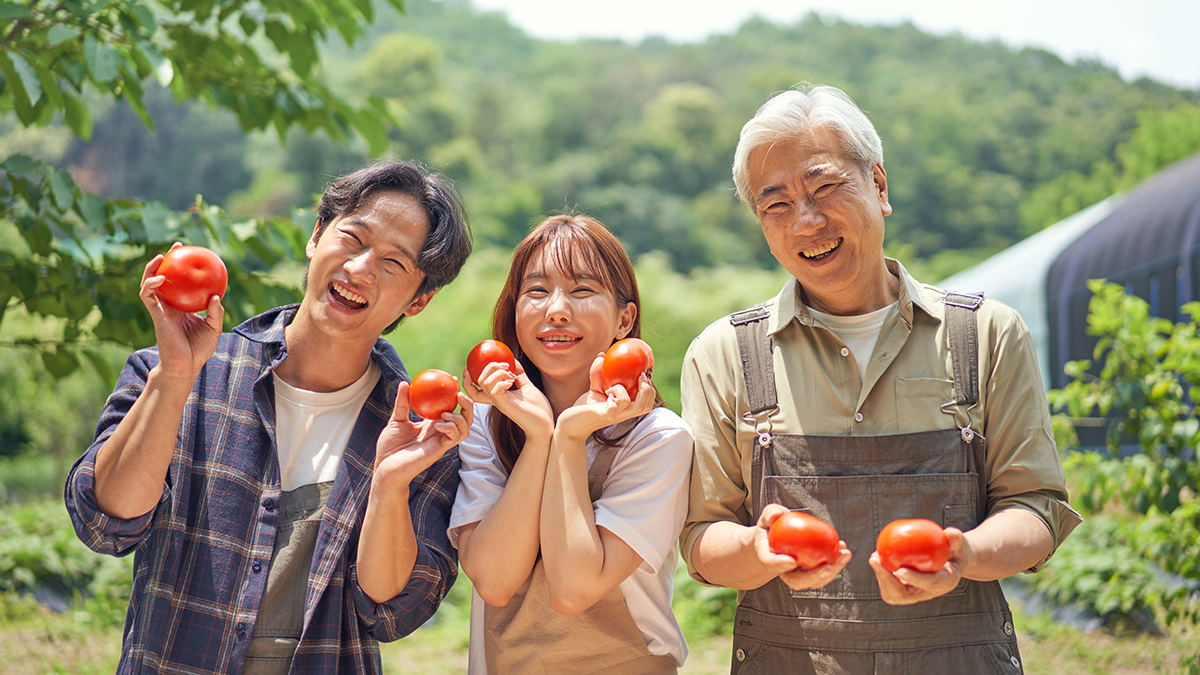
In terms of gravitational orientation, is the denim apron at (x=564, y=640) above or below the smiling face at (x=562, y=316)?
below

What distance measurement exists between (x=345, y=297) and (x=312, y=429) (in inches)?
14.3

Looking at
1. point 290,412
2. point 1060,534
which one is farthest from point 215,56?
point 1060,534

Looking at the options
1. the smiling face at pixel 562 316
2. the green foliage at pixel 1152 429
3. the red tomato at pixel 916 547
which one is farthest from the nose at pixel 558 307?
the green foliage at pixel 1152 429

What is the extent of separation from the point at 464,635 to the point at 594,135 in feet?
215

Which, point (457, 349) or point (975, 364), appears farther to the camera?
point (457, 349)

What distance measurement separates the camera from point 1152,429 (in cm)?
429

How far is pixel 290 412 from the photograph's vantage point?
229 centimetres

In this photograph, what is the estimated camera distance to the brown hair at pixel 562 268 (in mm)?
2336

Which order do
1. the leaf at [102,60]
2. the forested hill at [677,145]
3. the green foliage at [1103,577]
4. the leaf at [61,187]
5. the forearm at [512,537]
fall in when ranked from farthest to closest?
1. the forested hill at [677,145]
2. the green foliage at [1103,577]
3. the leaf at [61,187]
4. the leaf at [102,60]
5. the forearm at [512,537]

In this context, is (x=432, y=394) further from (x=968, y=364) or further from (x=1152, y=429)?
(x=1152, y=429)

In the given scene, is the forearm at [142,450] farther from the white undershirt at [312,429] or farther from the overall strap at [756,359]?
the overall strap at [756,359]

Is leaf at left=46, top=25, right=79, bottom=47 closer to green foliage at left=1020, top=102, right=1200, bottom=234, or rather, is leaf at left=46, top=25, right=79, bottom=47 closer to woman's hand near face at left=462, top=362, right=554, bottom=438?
woman's hand near face at left=462, top=362, right=554, bottom=438

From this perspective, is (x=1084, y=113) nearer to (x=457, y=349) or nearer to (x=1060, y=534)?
(x=457, y=349)

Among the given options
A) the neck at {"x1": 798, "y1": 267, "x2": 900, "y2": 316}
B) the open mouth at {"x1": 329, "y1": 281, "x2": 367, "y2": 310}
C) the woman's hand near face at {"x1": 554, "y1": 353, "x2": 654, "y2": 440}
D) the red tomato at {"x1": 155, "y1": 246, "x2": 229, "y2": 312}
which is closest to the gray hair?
the neck at {"x1": 798, "y1": 267, "x2": 900, "y2": 316}
